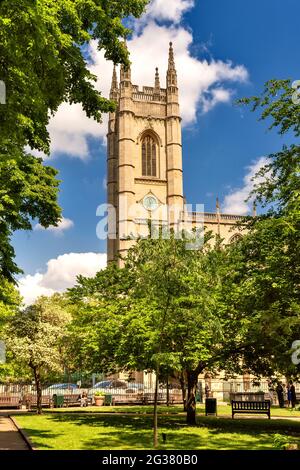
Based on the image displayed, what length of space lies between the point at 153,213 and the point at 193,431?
42.8 meters

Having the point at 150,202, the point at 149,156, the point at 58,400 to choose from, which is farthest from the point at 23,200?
the point at 149,156

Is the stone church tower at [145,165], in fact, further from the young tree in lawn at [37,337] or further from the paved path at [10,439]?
the paved path at [10,439]

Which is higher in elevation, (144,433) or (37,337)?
(37,337)

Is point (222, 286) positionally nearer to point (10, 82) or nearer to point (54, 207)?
point (54, 207)

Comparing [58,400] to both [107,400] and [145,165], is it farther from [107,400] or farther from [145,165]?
[145,165]

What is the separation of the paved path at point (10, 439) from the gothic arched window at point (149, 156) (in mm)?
45378

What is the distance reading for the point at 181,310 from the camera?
1320cm

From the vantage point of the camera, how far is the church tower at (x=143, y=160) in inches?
2242

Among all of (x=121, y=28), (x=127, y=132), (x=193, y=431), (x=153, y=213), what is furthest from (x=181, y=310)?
(x=127, y=132)

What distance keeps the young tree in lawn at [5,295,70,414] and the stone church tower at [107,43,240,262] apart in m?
31.5

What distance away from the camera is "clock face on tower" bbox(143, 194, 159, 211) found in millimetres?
57719

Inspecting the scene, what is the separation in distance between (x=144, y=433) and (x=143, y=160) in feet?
158

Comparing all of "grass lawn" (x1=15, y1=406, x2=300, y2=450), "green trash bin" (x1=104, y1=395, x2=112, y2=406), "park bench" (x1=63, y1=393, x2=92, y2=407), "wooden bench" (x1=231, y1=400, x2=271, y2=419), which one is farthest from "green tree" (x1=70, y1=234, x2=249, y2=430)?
"green trash bin" (x1=104, y1=395, x2=112, y2=406)

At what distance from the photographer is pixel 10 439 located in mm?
13664
